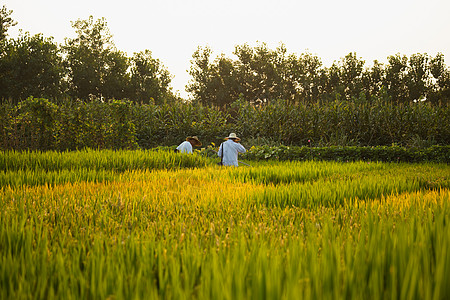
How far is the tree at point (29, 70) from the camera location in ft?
96.8

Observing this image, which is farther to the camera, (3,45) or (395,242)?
(3,45)

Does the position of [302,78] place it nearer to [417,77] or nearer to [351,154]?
[417,77]

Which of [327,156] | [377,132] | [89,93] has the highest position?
[89,93]

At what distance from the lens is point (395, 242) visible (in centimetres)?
143

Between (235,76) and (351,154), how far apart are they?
32054mm

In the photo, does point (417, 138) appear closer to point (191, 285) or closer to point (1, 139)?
point (191, 285)

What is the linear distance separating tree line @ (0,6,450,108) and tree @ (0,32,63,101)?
0.23 metres

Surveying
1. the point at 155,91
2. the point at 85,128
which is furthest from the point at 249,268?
the point at 155,91

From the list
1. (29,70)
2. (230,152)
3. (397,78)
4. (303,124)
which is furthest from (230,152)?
(397,78)

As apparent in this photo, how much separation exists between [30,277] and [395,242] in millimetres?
1683

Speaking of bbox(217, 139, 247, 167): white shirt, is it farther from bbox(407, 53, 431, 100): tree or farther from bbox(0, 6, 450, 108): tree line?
bbox(407, 53, 431, 100): tree

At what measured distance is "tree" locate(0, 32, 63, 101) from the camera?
2952cm

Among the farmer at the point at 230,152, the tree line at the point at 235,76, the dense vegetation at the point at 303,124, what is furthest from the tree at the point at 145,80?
the farmer at the point at 230,152

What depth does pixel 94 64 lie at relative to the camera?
117 feet
